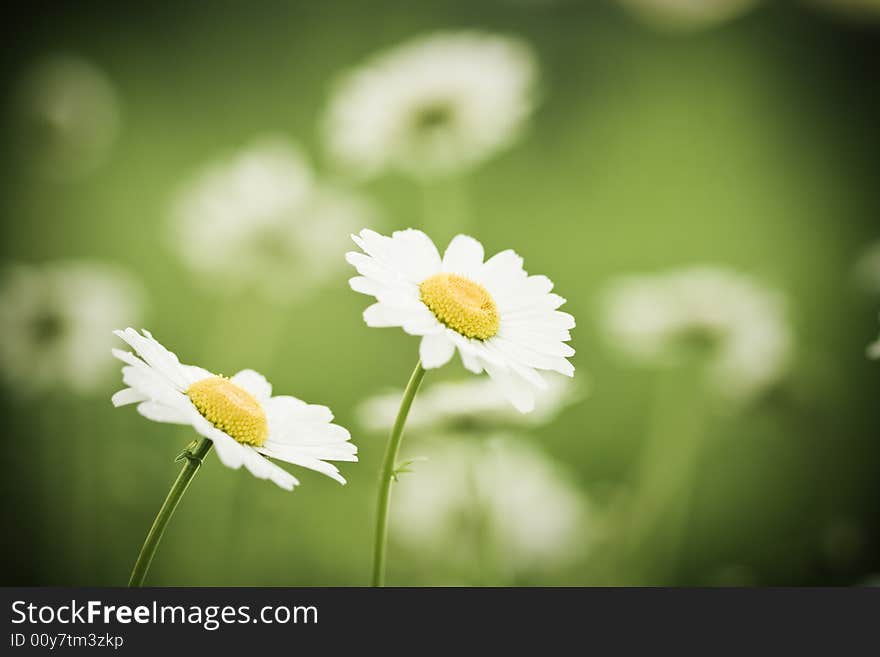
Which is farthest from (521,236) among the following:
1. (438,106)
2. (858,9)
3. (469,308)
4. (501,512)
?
(469,308)

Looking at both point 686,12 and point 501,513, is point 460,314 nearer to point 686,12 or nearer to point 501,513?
point 501,513

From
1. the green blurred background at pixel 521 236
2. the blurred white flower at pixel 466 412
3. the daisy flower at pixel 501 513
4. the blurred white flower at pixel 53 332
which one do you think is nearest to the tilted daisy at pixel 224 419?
the blurred white flower at pixel 466 412

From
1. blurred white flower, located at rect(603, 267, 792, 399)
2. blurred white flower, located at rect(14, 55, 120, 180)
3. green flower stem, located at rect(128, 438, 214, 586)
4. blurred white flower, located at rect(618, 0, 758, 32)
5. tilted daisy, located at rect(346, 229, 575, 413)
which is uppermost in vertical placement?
blurred white flower, located at rect(618, 0, 758, 32)

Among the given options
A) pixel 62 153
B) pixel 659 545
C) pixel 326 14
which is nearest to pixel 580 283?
pixel 659 545

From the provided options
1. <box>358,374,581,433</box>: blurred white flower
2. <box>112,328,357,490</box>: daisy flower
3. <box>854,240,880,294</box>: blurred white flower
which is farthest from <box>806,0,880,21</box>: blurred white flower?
<box>112,328,357,490</box>: daisy flower

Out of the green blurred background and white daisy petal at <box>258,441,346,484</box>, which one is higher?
the green blurred background

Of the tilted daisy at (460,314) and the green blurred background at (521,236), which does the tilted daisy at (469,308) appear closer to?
the tilted daisy at (460,314)

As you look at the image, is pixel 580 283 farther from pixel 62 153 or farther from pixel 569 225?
pixel 62 153

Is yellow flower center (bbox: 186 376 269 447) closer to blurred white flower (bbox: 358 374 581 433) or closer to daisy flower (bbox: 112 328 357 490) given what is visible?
daisy flower (bbox: 112 328 357 490)
